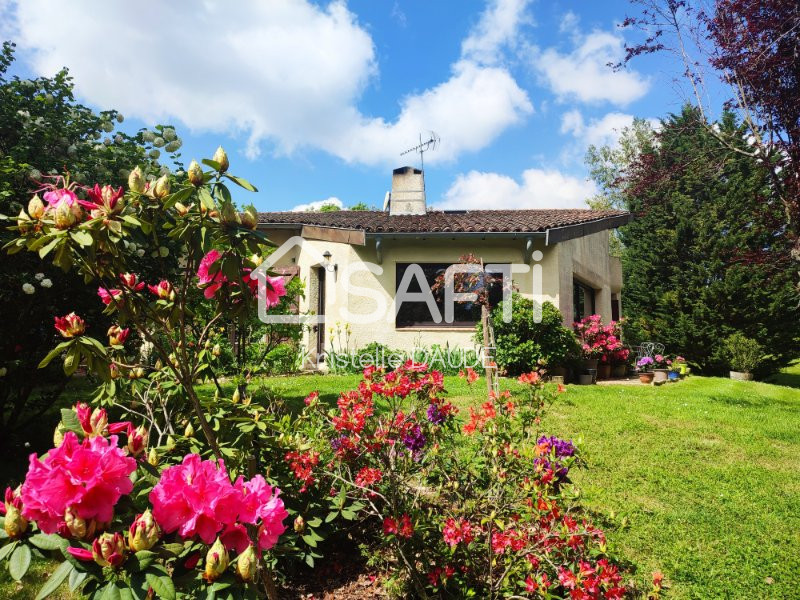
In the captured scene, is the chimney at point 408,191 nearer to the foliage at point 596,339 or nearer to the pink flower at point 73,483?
the foliage at point 596,339

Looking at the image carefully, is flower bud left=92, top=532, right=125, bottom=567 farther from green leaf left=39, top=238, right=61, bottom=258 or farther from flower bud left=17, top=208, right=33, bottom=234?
flower bud left=17, top=208, right=33, bottom=234

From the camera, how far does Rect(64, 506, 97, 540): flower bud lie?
1042 millimetres

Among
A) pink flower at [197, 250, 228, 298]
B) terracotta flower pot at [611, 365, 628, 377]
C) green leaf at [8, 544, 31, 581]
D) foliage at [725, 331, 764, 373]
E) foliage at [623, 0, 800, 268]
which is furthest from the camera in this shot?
terracotta flower pot at [611, 365, 628, 377]

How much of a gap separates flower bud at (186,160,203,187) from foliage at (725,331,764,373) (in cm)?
1508

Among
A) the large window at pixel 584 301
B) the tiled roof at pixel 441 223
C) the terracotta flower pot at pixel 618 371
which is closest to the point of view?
the tiled roof at pixel 441 223

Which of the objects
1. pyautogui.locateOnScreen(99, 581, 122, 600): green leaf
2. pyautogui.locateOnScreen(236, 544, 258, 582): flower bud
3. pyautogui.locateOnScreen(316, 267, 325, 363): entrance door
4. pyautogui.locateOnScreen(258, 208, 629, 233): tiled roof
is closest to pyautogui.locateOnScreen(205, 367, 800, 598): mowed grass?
pyautogui.locateOnScreen(236, 544, 258, 582): flower bud

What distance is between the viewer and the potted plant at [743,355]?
40.8 feet

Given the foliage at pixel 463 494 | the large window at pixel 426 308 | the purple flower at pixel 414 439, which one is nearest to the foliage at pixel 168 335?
the foliage at pixel 463 494

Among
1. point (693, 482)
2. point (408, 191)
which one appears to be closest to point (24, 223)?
point (693, 482)

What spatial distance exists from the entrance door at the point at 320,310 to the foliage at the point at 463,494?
9239 millimetres

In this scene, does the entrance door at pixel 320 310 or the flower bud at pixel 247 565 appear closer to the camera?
the flower bud at pixel 247 565

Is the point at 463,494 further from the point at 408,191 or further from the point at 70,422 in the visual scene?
the point at 408,191

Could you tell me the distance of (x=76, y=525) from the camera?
1.04 meters

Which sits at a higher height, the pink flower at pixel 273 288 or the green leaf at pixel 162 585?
the pink flower at pixel 273 288
